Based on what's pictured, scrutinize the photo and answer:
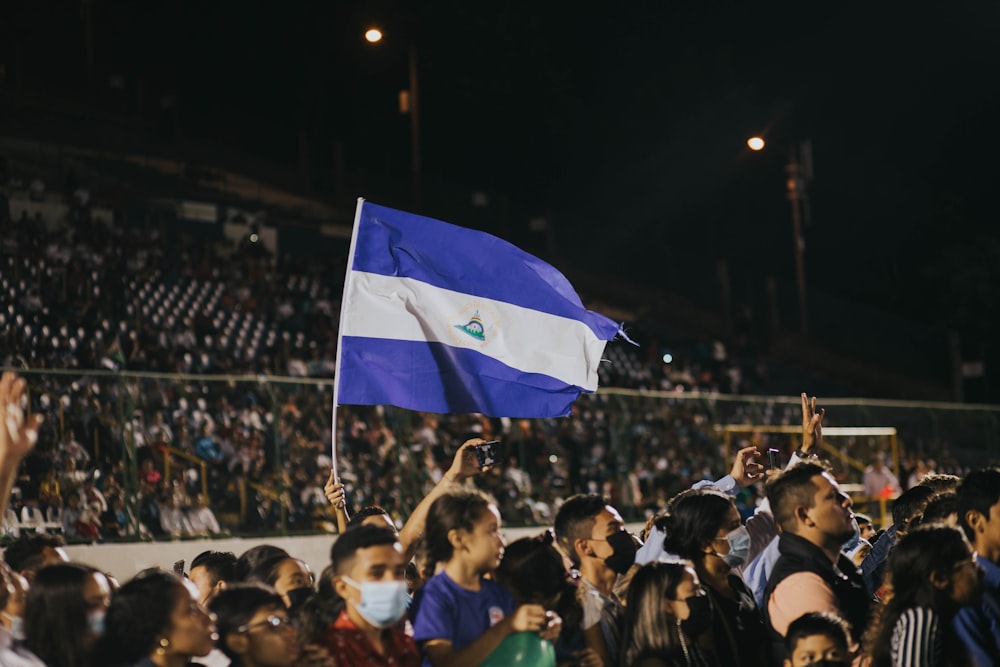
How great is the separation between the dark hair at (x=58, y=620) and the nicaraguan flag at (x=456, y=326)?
9.63ft

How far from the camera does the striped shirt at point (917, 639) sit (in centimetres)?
530

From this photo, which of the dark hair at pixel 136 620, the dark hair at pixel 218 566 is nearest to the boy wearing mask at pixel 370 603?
the dark hair at pixel 136 620

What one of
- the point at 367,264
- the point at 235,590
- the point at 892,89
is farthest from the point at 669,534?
the point at 892,89

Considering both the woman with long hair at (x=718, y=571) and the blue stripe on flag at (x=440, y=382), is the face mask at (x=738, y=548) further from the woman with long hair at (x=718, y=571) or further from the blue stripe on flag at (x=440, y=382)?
the blue stripe on flag at (x=440, y=382)

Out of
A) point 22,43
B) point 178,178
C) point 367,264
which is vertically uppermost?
point 22,43

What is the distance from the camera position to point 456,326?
829 centimetres

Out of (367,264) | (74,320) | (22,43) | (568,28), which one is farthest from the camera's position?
(568,28)

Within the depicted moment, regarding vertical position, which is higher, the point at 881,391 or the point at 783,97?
the point at 783,97

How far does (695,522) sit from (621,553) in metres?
0.36

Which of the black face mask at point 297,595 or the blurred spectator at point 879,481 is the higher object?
the blurred spectator at point 879,481

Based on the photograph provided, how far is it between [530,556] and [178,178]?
93.1 feet

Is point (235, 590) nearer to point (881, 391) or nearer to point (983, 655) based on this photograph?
point (983, 655)

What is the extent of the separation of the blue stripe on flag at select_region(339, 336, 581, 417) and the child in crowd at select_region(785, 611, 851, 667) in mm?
2989

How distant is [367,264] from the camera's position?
26.3 ft
